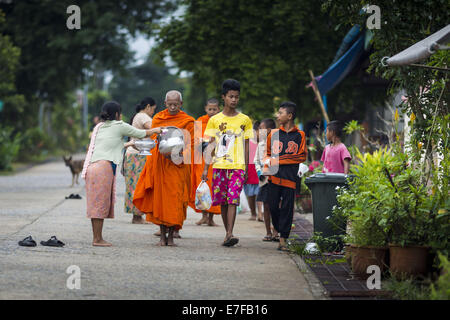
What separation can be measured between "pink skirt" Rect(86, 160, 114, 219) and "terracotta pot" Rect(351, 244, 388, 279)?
128 inches

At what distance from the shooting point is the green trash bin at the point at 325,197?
8.38 meters

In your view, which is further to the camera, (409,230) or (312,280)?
(312,280)

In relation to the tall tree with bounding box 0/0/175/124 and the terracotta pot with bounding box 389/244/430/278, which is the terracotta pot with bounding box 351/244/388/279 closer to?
the terracotta pot with bounding box 389/244/430/278

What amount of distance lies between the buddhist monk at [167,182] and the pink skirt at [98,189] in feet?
1.45

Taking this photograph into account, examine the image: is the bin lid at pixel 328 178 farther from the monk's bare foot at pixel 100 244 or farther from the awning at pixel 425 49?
the monk's bare foot at pixel 100 244

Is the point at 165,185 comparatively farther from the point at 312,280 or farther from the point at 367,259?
the point at 367,259

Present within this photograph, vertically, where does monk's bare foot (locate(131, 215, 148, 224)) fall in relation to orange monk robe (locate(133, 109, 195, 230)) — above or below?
below

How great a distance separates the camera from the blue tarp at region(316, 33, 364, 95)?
50.2ft

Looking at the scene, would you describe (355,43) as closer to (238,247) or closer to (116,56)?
(238,247)

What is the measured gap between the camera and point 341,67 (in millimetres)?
15953

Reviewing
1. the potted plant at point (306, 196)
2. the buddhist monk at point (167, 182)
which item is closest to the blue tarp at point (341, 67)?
the potted plant at point (306, 196)

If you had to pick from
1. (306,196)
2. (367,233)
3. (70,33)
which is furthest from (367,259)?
(70,33)

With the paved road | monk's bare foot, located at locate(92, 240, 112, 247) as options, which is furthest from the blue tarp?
monk's bare foot, located at locate(92, 240, 112, 247)

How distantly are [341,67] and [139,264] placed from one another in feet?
31.4
